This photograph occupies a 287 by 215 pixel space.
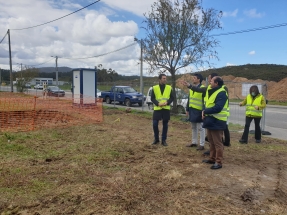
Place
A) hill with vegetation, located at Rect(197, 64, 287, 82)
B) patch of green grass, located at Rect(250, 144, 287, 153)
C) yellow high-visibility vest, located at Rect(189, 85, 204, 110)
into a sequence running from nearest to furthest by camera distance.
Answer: yellow high-visibility vest, located at Rect(189, 85, 204, 110), patch of green grass, located at Rect(250, 144, 287, 153), hill with vegetation, located at Rect(197, 64, 287, 82)

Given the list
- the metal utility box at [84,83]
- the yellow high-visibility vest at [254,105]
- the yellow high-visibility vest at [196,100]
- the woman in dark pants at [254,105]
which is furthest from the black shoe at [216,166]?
the metal utility box at [84,83]

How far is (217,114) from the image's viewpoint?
16.9 ft

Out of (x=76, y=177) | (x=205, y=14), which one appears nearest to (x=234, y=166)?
(x=76, y=177)

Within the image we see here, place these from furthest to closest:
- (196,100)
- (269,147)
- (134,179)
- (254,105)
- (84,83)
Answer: (84,83)
(254,105)
(269,147)
(196,100)
(134,179)

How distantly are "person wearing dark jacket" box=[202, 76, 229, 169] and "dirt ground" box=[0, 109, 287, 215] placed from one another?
398 millimetres

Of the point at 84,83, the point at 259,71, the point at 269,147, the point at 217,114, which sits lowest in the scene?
the point at 269,147

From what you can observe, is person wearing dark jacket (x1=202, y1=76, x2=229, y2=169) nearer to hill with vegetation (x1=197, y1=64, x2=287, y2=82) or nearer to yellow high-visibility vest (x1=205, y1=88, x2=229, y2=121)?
yellow high-visibility vest (x1=205, y1=88, x2=229, y2=121)

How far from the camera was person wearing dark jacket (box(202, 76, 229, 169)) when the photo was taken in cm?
507

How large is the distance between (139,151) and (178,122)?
217 inches

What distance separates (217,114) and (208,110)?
0.19 m

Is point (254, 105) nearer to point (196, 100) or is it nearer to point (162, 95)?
point (196, 100)

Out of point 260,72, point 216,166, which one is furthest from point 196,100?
point 260,72

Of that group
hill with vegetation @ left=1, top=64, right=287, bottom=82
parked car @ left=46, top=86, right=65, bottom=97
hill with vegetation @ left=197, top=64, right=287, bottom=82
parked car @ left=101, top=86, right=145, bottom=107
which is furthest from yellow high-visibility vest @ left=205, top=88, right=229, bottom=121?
hill with vegetation @ left=197, top=64, right=287, bottom=82

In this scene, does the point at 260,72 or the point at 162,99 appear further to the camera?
the point at 260,72
